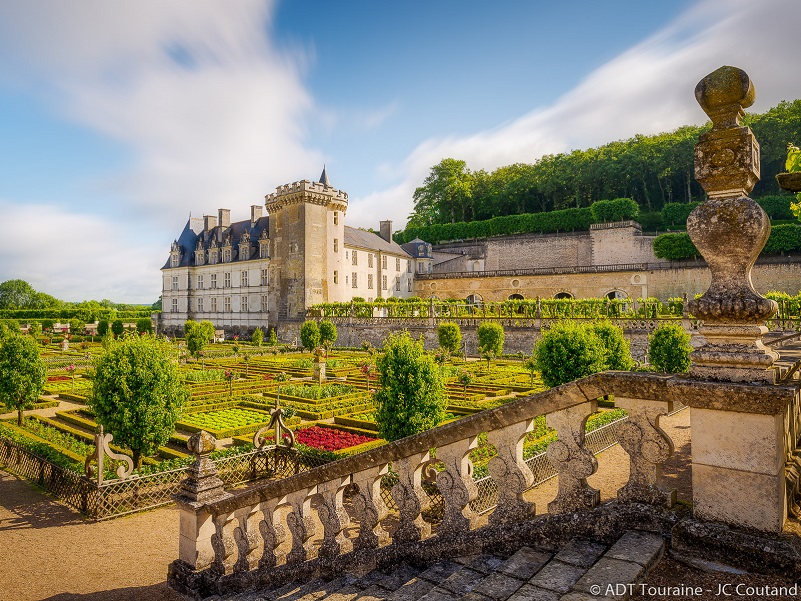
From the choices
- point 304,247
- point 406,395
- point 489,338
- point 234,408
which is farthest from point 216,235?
point 406,395

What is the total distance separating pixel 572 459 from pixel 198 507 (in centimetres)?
406

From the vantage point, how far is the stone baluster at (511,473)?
352cm

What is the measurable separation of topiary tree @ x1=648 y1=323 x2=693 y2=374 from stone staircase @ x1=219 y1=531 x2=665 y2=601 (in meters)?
17.0

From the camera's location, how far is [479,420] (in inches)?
142

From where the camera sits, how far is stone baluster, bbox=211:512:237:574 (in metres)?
5.32

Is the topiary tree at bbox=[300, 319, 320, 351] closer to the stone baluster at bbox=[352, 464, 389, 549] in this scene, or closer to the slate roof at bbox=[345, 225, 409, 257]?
the slate roof at bbox=[345, 225, 409, 257]

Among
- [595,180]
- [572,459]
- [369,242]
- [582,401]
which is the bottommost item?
[572,459]

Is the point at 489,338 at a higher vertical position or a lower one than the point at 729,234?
lower

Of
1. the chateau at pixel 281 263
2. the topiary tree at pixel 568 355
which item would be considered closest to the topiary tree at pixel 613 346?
the topiary tree at pixel 568 355

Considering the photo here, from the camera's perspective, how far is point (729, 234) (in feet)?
10.3

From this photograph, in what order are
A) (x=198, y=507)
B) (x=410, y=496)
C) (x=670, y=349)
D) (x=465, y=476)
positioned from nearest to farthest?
(x=465, y=476), (x=410, y=496), (x=198, y=507), (x=670, y=349)

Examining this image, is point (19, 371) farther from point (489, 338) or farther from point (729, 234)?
point (489, 338)

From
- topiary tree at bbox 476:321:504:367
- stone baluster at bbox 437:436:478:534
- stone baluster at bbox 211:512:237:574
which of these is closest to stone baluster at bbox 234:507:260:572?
stone baluster at bbox 211:512:237:574

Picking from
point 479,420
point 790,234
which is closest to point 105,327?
point 479,420
